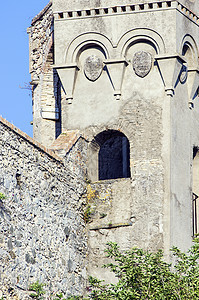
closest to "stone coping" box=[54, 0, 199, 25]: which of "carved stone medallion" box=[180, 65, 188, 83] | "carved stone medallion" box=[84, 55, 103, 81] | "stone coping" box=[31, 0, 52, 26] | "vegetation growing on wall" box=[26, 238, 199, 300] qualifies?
"carved stone medallion" box=[84, 55, 103, 81]

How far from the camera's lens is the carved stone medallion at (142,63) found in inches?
1154

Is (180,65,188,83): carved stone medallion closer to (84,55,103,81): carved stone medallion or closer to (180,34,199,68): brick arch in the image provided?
(180,34,199,68): brick arch

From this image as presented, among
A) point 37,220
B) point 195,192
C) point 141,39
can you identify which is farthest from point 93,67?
point 37,220

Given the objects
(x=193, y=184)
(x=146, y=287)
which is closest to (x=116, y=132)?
(x=193, y=184)

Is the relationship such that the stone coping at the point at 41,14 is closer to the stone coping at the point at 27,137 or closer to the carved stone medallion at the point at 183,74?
the carved stone medallion at the point at 183,74

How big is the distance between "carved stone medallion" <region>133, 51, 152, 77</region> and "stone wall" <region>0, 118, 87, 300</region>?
2947 mm

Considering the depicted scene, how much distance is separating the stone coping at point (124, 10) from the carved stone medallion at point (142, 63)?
3.46ft

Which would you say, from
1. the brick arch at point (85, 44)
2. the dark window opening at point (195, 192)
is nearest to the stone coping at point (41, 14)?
the brick arch at point (85, 44)

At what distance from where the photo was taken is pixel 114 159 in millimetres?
33312

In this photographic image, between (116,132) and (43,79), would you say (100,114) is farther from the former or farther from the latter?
(43,79)

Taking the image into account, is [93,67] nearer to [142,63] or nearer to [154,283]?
[142,63]

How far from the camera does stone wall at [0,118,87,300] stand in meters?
24.9

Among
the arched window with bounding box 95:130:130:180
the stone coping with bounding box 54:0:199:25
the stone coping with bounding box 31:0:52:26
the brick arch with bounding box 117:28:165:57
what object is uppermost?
the stone coping with bounding box 31:0:52:26

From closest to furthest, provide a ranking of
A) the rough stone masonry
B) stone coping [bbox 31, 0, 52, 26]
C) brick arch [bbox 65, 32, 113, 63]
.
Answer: the rough stone masonry → brick arch [bbox 65, 32, 113, 63] → stone coping [bbox 31, 0, 52, 26]
